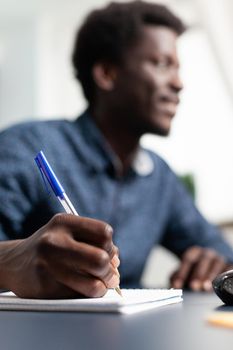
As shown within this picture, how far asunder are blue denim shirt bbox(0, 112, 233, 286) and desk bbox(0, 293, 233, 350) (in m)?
0.28

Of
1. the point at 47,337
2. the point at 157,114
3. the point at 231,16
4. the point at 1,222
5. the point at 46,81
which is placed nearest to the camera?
the point at 47,337

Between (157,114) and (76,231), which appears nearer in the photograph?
(76,231)

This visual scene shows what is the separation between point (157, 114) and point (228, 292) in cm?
69

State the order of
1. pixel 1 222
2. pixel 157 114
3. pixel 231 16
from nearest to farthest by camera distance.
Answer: pixel 1 222
pixel 157 114
pixel 231 16

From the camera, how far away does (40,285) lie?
0.48m

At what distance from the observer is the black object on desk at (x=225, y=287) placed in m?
0.49

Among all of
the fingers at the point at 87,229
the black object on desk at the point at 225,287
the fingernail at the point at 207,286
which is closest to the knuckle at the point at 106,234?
the fingers at the point at 87,229

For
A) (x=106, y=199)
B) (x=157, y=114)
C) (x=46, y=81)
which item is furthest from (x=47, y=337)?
(x=46, y=81)

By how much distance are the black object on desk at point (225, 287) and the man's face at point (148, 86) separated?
66cm

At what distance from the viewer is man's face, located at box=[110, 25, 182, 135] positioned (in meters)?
1.13

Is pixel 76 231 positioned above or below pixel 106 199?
above

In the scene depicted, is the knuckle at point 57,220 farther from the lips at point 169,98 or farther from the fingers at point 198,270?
the lips at point 169,98

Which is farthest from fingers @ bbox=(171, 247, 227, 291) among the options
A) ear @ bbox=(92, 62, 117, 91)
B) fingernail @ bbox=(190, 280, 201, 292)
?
ear @ bbox=(92, 62, 117, 91)

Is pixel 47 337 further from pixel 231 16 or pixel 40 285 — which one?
pixel 231 16
